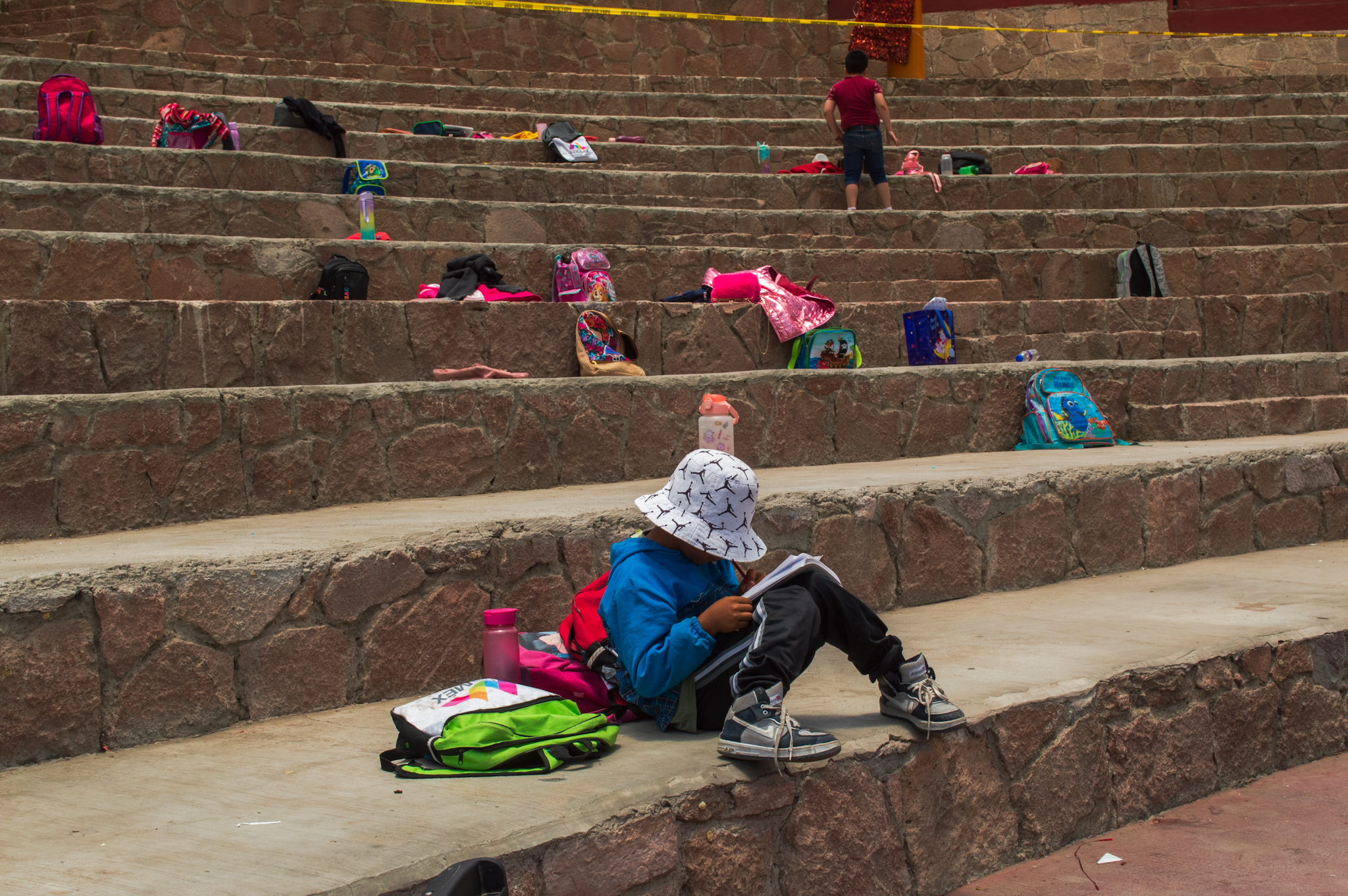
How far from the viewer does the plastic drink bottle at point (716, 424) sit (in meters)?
5.86

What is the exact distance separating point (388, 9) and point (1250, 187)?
890 cm

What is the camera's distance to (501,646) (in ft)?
12.0

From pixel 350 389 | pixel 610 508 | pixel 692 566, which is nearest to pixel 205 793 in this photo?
pixel 692 566

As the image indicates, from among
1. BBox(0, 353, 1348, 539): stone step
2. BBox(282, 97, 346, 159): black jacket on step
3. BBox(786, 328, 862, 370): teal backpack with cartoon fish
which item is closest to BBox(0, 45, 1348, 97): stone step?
BBox(282, 97, 346, 159): black jacket on step

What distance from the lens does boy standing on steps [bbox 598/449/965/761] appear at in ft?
10.5

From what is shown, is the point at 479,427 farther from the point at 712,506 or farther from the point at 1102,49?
the point at 1102,49

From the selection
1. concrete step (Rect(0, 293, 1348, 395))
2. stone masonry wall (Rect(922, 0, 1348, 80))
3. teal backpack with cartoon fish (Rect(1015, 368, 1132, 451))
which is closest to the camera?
concrete step (Rect(0, 293, 1348, 395))

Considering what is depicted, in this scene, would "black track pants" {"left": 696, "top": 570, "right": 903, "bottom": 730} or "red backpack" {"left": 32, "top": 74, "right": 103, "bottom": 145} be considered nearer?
"black track pants" {"left": 696, "top": 570, "right": 903, "bottom": 730}

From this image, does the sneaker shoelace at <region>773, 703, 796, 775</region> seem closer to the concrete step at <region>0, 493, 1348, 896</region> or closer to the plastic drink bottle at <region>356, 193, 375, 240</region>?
the concrete step at <region>0, 493, 1348, 896</region>

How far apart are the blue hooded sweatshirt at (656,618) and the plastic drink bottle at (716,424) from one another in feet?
7.71

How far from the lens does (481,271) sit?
6699 mm

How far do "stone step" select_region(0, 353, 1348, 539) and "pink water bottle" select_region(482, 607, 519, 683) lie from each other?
5.36 feet

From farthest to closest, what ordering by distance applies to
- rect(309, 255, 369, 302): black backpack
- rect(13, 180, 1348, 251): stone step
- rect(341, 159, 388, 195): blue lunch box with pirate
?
rect(341, 159, 388, 195): blue lunch box with pirate → rect(13, 180, 1348, 251): stone step → rect(309, 255, 369, 302): black backpack

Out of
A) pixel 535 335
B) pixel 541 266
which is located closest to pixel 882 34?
pixel 541 266
